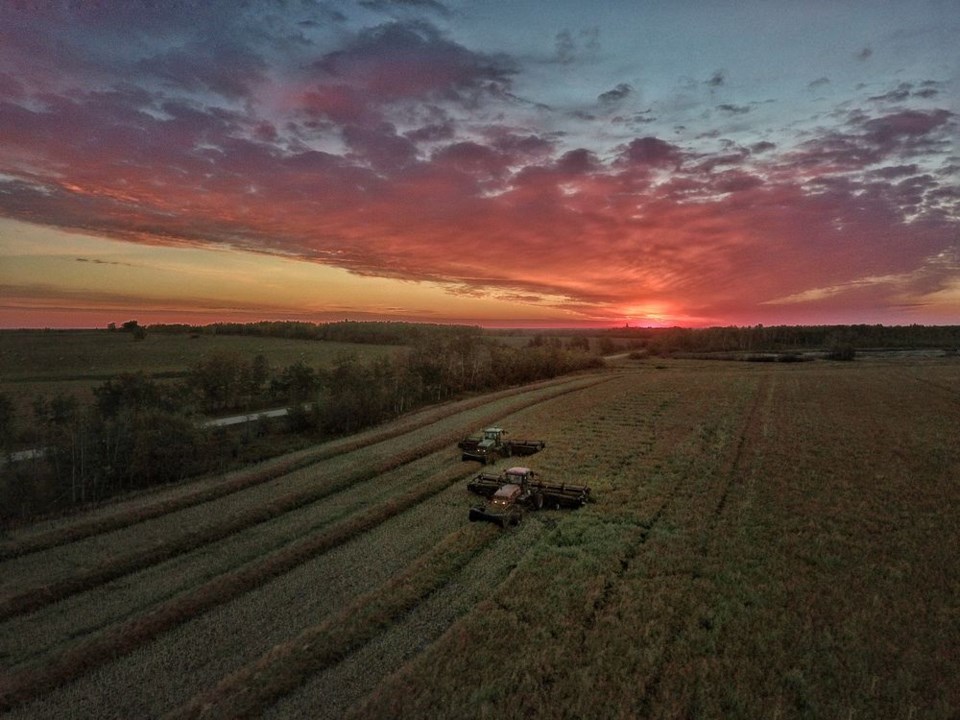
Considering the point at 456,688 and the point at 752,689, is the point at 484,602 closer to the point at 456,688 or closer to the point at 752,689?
the point at 456,688

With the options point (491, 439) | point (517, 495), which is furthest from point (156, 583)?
point (491, 439)

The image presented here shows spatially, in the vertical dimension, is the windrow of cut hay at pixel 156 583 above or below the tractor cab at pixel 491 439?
below

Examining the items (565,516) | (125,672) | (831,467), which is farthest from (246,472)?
(831,467)

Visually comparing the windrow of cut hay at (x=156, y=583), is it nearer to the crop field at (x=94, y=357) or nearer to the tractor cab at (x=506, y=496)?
the tractor cab at (x=506, y=496)

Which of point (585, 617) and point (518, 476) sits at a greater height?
point (518, 476)

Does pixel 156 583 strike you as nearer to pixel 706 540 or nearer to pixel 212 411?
pixel 706 540

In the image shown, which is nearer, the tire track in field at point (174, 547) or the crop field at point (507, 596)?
the crop field at point (507, 596)

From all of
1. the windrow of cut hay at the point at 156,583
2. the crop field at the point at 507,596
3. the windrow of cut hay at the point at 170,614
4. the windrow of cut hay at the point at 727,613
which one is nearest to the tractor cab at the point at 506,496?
the crop field at the point at 507,596
